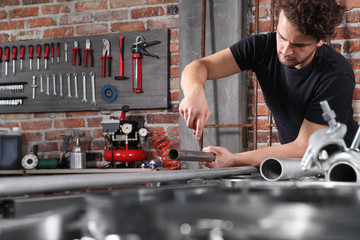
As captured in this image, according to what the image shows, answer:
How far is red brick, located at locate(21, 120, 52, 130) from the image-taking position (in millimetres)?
3086

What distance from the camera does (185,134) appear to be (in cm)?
264

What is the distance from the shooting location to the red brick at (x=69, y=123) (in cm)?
300

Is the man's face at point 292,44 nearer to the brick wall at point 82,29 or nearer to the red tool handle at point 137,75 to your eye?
the brick wall at point 82,29

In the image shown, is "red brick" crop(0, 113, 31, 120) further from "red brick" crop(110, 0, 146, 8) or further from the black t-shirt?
the black t-shirt

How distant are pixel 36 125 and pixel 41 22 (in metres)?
0.78

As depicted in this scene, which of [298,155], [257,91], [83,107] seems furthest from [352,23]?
[83,107]

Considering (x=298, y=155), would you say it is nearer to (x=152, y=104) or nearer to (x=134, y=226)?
(x=134, y=226)

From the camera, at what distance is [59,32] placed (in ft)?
10.1

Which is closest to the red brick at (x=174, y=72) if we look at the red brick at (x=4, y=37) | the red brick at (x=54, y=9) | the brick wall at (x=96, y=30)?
the brick wall at (x=96, y=30)

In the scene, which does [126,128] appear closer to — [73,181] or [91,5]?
[91,5]

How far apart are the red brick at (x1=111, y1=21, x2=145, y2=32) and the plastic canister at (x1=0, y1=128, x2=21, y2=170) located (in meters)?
1.02

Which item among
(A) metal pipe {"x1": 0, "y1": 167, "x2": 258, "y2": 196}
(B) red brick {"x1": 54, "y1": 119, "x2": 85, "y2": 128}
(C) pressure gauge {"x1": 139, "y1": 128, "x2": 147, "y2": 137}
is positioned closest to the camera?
(A) metal pipe {"x1": 0, "y1": 167, "x2": 258, "y2": 196}

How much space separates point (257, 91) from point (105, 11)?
4.15 feet

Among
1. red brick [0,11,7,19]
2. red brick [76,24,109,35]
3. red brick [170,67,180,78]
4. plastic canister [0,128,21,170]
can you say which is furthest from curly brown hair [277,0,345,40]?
red brick [0,11,7,19]
